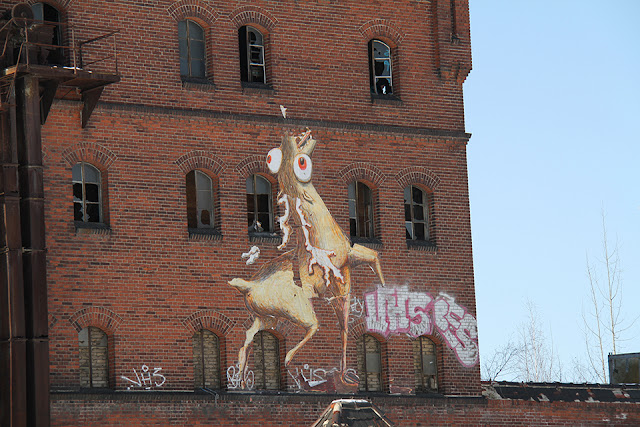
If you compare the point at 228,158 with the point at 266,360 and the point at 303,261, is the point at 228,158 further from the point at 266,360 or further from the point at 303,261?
the point at 266,360

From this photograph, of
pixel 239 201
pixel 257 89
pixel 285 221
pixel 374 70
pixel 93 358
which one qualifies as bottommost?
pixel 93 358

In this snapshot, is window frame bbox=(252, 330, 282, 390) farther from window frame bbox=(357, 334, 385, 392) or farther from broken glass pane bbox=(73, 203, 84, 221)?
broken glass pane bbox=(73, 203, 84, 221)

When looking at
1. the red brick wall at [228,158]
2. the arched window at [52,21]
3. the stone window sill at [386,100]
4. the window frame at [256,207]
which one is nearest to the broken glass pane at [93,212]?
the red brick wall at [228,158]

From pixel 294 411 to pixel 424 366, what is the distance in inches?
152

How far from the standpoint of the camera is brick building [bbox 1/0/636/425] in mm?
30891

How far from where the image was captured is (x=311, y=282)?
3347 cm

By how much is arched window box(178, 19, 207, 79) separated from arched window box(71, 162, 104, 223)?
127 inches

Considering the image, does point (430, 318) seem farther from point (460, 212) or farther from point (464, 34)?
A: point (464, 34)

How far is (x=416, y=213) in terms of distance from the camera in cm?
3538

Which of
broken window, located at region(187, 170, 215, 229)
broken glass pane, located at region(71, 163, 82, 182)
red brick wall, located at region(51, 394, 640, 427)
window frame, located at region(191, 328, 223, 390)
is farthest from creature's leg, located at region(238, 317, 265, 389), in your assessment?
broken glass pane, located at region(71, 163, 82, 182)

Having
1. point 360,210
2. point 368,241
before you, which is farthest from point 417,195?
point 368,241

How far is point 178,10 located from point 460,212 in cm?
846

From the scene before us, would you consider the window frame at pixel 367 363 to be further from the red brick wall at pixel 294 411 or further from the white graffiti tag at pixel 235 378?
the white graffiti tag at pixel 235 378

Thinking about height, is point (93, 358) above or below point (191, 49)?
below
